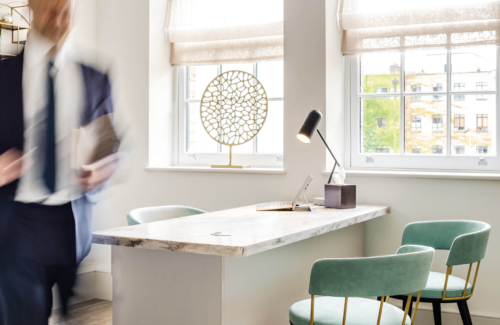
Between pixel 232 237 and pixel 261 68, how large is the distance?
2204mm

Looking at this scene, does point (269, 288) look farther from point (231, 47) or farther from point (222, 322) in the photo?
point (231, 47)

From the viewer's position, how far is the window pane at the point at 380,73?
11.1ft

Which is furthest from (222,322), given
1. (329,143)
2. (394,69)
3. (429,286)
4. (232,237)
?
(394,69)

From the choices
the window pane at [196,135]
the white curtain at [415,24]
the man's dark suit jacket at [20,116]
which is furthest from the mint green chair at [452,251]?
the window pane at [196,135]

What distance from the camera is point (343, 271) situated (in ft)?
5.22

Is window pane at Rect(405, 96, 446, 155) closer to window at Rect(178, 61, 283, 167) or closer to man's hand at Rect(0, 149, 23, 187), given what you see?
window at Rect(178, 61, 283, 167)

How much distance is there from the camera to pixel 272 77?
149 inches

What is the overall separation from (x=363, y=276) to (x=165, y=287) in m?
0.72

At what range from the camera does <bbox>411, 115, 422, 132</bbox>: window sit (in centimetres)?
332

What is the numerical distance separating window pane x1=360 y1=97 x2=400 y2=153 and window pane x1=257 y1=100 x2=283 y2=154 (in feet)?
1.99

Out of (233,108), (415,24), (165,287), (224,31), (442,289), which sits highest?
(224,31)

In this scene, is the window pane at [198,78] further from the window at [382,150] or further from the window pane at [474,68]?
the window pane at [474,68]

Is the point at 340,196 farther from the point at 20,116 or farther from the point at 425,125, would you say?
the point at 20,116

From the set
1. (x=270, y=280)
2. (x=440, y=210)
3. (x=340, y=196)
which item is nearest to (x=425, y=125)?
(x=440, y=210)
